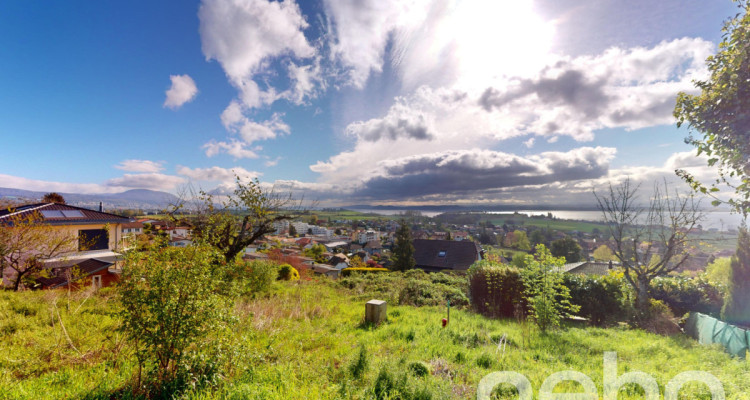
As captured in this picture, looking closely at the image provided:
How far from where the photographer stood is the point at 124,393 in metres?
2.80

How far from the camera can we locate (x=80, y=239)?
11.0 metres

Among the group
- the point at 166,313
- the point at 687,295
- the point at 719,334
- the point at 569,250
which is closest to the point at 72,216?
the point at 166,313

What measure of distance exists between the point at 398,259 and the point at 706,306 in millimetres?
20876

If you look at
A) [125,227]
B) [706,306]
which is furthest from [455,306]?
[125,227]

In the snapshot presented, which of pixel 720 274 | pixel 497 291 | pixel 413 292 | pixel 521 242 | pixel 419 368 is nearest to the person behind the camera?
pixel 419 368

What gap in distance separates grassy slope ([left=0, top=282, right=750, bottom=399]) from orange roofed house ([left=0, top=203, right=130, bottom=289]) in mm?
4992

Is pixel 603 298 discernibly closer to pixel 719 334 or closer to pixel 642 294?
pixel 642 294

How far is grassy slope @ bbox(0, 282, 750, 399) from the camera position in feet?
10.2

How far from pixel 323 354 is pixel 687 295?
1423 cm

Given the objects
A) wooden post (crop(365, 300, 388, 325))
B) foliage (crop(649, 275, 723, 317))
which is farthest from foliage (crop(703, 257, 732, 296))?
wooden post (crop(365, 300, 388, 325))

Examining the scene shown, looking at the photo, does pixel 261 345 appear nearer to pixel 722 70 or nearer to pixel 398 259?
pixel 722 70

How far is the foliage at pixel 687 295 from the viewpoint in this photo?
9398mm

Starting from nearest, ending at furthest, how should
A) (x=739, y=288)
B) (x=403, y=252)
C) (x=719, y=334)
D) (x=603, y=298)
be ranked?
(x=719, y=334), (x=739, y=288), (x=603, y=298), (x=403, y=252)

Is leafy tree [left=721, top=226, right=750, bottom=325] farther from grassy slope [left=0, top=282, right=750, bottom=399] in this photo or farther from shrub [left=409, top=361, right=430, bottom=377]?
shrub [left=409, top=361, right=430, bottom=377]
